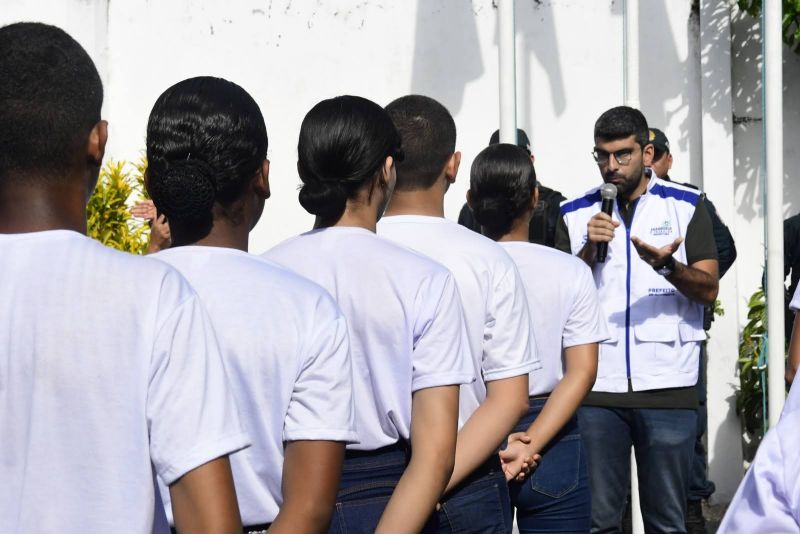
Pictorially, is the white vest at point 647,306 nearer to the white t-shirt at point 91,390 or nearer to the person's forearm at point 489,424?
the person's forearm at point 489,424

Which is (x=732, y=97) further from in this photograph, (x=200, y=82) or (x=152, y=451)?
(x=152, y=451)

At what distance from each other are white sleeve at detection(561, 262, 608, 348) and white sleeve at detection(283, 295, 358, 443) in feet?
6.85

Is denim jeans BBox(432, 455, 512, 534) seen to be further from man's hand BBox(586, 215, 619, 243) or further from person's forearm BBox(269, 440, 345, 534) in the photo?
man's hand BBox(586, 215, 619, 243)

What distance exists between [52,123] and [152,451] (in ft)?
1.70

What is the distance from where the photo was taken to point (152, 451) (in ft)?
6.16

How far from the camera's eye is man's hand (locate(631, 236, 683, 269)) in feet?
16.4

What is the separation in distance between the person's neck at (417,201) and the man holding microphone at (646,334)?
1.67 meters

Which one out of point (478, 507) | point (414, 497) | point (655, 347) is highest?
point (655, 347)

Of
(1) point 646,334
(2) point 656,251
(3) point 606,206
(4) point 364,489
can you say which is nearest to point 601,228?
(3) point 606,206

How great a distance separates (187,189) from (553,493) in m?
2.14

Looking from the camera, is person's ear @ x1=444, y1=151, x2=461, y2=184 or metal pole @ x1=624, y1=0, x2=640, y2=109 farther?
metal pole @ x1=624, y1=0, x2=640, y2=109

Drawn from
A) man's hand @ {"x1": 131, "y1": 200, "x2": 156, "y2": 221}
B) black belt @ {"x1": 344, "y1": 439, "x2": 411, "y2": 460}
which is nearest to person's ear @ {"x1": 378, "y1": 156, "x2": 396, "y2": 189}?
black belt @ {"x1": 344, "y1": 439, "x2": 411, "y2": 460}

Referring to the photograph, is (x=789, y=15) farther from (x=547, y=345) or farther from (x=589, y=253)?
(x=547, y=345)

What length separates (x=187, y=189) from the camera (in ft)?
7.89
